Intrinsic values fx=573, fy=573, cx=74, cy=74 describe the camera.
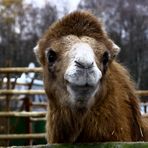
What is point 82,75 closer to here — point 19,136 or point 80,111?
point 80,111

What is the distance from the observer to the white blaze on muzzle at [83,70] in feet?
13.2

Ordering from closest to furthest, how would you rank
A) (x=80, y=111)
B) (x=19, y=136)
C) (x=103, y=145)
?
(x=103, y=145) < (x=80, y=111) < (x=19, y=136)

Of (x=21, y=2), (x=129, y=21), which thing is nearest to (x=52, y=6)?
(x=21, y=2)

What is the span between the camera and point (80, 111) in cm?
447

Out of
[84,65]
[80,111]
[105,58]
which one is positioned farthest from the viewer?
[105,58]

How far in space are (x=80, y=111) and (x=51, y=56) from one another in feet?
1.78

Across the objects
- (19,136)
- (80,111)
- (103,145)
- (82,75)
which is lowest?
(19,136)

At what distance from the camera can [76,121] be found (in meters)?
4.62

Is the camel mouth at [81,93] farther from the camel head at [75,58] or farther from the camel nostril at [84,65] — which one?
the camel nostril at [84,65]

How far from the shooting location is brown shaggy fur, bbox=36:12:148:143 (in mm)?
4598

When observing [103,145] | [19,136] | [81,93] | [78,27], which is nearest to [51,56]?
[78,27]

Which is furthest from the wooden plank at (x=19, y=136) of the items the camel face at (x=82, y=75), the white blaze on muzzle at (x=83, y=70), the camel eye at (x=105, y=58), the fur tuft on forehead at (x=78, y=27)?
the white blaze on muzzle at (x=83, y=70)

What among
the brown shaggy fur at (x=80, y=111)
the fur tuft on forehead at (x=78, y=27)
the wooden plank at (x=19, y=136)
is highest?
the fur tuft on forehead at (x=78, y=27)

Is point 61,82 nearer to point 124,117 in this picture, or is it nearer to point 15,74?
point 124,117
